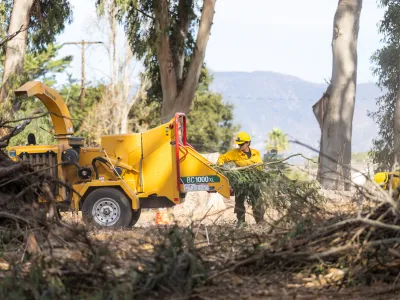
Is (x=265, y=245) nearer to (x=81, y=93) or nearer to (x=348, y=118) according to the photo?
(x=348, y=118)

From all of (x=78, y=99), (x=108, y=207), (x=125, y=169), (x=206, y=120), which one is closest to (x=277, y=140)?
(x=206, y=120)

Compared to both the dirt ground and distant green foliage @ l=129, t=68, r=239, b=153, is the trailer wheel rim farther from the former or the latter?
distant green foliage @ l=129, t=68, r=239, b=153

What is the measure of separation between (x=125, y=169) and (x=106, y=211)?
0.82 m

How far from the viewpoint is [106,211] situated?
50.1 ft

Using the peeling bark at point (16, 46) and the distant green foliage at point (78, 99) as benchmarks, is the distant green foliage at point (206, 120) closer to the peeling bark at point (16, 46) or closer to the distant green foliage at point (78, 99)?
the distant green foliage at point (78, 99)

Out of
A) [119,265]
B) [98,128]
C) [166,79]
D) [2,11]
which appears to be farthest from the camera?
[98,128]

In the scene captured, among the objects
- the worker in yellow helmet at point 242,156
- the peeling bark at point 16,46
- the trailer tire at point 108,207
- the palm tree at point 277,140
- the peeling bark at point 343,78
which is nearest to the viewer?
the trailer tire at point 108,207

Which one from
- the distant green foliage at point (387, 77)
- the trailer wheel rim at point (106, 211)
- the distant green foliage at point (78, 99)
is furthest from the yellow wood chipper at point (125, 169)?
the distant green foliage at point (78, 99)

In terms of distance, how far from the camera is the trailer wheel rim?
15.2 metres

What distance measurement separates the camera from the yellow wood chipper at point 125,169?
1530 centimetres

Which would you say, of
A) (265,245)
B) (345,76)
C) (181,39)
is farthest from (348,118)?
(265,245)

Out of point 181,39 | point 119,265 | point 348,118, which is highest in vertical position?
point 181,39

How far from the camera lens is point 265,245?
294 inches

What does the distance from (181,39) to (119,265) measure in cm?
1872
